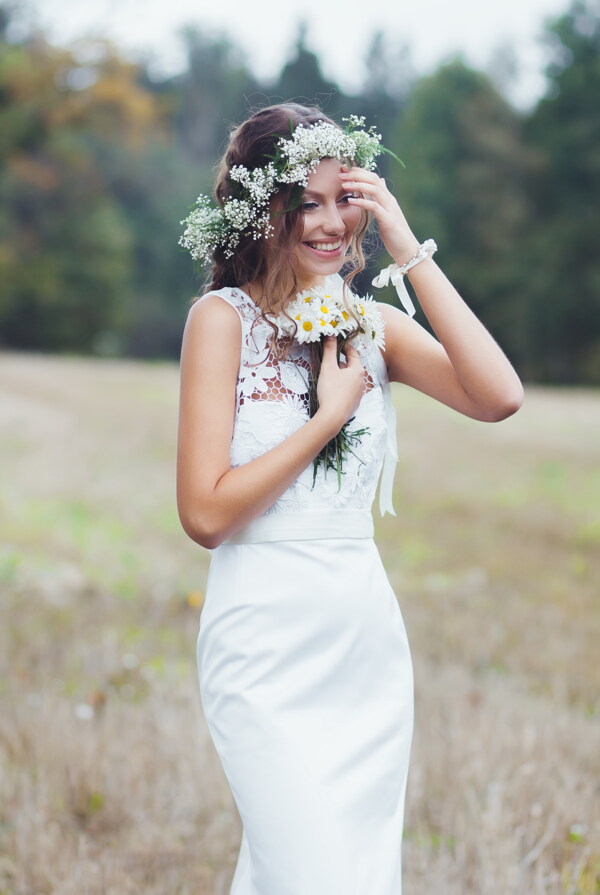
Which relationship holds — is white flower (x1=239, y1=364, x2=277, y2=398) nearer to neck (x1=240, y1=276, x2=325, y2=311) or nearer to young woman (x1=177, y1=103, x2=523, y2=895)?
young woman (x1=177, y1=103, x2=523, y2=895)

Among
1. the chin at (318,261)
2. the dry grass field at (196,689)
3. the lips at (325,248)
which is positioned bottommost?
the dry grass field at (196,689)

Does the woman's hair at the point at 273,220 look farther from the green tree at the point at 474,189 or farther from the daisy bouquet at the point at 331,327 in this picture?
the green tree at the point at 474,189

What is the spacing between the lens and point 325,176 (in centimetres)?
267

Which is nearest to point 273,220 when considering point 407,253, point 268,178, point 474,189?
point 268,178

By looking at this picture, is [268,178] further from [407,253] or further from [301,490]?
[301,490]

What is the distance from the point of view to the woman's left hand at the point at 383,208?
103 inches

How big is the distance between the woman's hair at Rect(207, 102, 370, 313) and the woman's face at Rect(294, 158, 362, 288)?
2cm

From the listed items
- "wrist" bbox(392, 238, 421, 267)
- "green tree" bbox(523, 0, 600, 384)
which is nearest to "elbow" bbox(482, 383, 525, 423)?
"wrist" bbox(392, 238, 421, 267)

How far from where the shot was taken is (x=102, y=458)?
14.7 meters

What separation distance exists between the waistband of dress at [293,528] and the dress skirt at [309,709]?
0.05ft

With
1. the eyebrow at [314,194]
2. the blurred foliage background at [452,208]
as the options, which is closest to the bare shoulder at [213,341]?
the eyebrow at [314,194]

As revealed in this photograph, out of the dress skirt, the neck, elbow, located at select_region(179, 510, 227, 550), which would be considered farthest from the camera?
the neck

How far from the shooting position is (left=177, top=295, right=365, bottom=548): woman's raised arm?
2.53m

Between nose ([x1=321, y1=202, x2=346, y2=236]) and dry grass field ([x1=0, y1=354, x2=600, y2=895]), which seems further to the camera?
dry grass field ([x1=0, y1=354, x2=600, y2=895])
